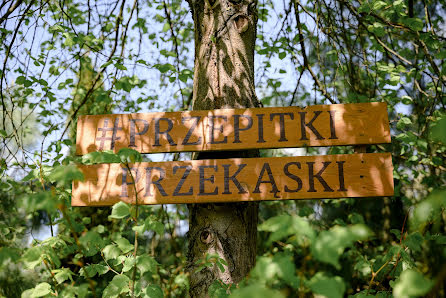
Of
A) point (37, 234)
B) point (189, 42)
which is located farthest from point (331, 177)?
point (37, 234)

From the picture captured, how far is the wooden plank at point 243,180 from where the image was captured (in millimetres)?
1432

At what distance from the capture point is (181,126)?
1580 millimetres

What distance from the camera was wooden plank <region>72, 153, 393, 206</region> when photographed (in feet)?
4.70

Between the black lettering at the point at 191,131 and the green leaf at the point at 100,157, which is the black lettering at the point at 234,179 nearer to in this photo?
the black lettering at the point at 191,131

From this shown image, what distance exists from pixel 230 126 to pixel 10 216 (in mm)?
3348

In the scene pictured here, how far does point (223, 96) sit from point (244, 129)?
20 centimetres

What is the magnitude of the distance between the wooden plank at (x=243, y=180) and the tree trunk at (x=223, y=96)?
0.09 m

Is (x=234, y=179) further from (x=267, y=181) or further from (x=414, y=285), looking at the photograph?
(x=414, y=285)

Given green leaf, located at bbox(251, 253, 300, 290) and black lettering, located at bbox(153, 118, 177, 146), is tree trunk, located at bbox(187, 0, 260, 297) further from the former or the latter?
green leaf, located at bbox(251, 253, 300, 290)

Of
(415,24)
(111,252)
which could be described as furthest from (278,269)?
(415,24)

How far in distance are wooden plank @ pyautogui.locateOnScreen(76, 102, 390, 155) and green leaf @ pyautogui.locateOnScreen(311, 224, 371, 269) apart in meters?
0.79

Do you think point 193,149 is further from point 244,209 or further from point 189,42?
point 189,42

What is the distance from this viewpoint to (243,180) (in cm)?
146

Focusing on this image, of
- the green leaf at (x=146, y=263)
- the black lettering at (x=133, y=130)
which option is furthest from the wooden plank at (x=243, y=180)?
the green leaf at (x=146, y=263)
